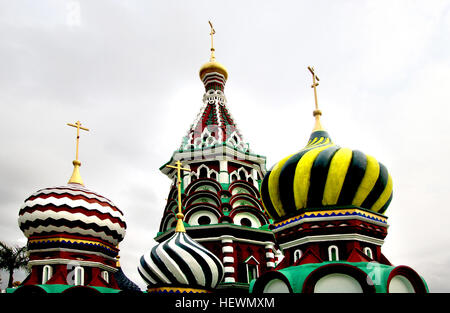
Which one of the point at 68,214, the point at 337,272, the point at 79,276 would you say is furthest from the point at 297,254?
the point at 68,214

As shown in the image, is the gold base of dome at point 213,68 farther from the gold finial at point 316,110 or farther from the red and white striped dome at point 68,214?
the red and white striped dome at point 68,214

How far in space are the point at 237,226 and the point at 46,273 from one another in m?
6.86

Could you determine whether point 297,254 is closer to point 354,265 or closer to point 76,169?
point 354,265

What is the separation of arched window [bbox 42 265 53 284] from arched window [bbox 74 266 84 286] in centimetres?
67

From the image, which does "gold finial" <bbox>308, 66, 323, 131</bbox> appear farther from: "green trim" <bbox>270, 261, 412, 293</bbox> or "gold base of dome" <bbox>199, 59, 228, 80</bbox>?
"gold base of dome" <bbox>199, 59, 228, 80</bbox>

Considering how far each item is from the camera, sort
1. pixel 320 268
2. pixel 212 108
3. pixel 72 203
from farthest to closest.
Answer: pixel 212 108, pixel 72 203, pixel 320 268

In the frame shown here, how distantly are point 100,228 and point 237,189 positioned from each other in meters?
6.46

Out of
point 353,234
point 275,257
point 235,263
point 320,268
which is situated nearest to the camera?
point 320,268

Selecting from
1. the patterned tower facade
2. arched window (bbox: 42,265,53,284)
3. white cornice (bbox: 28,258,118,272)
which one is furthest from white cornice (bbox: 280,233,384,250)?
arched window (bbox: 42,265,53,284)

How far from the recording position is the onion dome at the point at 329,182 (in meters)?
10.7

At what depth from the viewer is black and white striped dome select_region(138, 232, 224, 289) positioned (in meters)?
13.5
